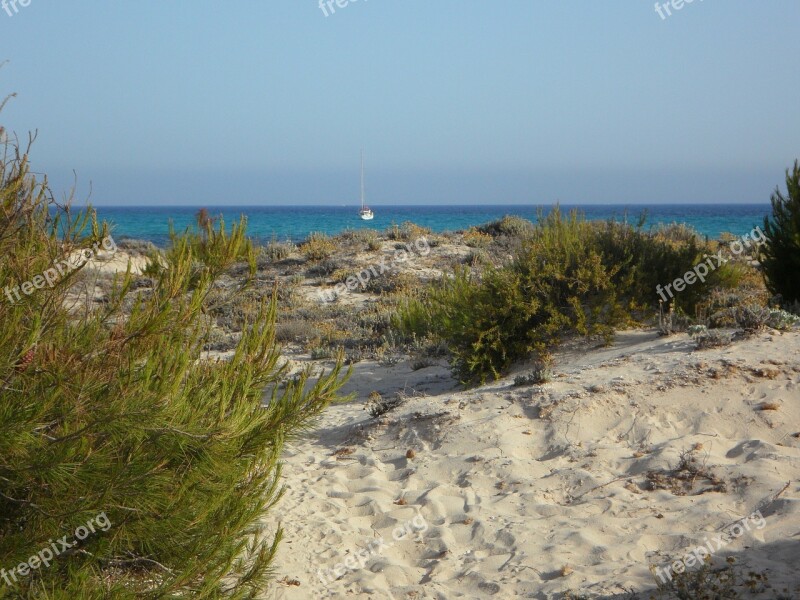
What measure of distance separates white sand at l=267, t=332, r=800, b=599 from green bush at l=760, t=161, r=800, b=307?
69.3 inches

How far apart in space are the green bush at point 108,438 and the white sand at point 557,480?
1.03 metres

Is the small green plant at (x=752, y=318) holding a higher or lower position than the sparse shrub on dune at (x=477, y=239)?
lower

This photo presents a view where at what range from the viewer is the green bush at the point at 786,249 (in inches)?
352

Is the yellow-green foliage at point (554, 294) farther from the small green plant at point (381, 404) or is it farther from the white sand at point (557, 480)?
the small green plant at point (381, 404)

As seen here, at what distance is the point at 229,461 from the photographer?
393 centimetres

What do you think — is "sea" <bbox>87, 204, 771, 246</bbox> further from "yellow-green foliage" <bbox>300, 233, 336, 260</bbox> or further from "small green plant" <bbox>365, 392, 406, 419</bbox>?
"small green plant" <bbox>365, 392, 406, 419</bbox>

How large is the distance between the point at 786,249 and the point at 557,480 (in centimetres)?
513

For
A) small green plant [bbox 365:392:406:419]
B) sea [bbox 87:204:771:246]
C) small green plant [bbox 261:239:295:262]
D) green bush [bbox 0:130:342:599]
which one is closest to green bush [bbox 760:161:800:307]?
sea [bbox 87:204:771:246]

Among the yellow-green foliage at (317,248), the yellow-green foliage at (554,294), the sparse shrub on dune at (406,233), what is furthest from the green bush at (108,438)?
the sparse shrub on dune at (406,233)

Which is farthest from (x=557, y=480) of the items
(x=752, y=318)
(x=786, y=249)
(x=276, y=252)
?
(x=276, y=252)

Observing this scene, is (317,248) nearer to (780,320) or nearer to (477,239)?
(477,239)

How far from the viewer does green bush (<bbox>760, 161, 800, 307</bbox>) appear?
8.95 meters

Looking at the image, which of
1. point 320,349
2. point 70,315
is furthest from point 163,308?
point 320,349

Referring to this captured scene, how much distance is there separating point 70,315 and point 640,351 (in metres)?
5.70
